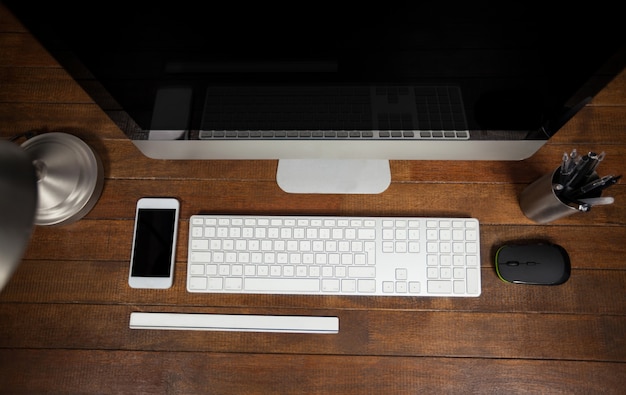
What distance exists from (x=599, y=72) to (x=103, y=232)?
75cm

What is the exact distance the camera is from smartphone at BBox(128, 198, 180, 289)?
0.73 meters

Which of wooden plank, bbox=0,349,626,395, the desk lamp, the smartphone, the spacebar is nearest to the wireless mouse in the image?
wooden plank, bbox=0,349,626,395

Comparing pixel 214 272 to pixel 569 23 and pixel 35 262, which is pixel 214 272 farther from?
pixel 569 23

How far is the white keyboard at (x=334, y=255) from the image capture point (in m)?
0.72

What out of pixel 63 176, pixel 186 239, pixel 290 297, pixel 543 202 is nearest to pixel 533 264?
pixel 543 202

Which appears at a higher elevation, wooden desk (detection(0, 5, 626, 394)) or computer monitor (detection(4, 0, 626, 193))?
computer monitor (detection(4, 0, 626, 193))

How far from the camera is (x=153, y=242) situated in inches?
29.6

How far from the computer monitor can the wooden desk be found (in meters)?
0.08

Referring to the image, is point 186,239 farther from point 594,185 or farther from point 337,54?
point 594,185

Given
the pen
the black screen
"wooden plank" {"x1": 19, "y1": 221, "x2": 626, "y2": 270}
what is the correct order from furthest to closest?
1. "wooden plank" {"x1": 19, "y1": 221, "x2": 626, "y2": 270}
2. the pen
3. the black screen

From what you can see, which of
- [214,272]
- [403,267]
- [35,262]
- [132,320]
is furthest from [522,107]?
[35,262]

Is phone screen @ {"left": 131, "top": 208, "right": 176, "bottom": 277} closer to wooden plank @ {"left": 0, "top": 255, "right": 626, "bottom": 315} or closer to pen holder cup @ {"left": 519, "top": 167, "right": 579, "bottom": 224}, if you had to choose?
wooden plank @ {"left": 0, "top": 255, "right": 626, "bottom": 315}

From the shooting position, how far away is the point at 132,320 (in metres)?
0.72

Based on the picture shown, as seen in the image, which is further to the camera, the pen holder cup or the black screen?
the pen holder cup
